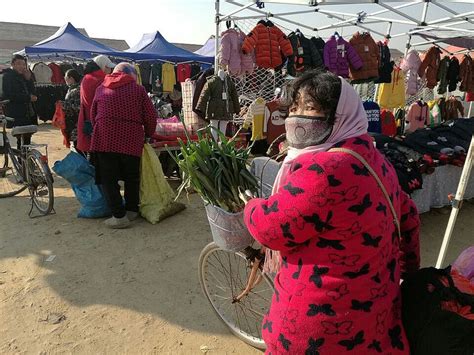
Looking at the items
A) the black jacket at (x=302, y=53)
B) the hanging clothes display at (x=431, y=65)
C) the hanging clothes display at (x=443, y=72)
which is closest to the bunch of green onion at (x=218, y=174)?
the black jacket at (x=302, y=53)

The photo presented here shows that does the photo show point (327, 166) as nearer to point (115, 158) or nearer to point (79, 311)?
point (79, 311)

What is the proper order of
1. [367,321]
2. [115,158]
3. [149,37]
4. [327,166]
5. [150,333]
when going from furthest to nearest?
[149,37]
[115,158]
[150,333]
[367,321]
[327,166]

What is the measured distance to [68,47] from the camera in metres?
11.5

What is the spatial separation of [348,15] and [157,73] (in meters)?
7.23

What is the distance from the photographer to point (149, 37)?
47.9ft

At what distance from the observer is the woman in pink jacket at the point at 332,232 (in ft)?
3.83

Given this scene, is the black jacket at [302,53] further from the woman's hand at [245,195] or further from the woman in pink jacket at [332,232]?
the woman in pink jacket at [332,232]

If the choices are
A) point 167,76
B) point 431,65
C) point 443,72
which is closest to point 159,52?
point 167,76

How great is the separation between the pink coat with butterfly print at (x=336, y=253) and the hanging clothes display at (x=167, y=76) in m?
11.8

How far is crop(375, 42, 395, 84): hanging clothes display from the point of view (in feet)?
22.2

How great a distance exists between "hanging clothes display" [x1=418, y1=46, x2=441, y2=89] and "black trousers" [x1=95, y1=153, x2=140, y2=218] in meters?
6.14

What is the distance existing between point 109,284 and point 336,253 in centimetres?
256

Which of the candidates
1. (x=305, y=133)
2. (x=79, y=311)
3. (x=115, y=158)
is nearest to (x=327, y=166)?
(x=305, y=133)

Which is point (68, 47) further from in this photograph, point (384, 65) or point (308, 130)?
point (308, 130)
